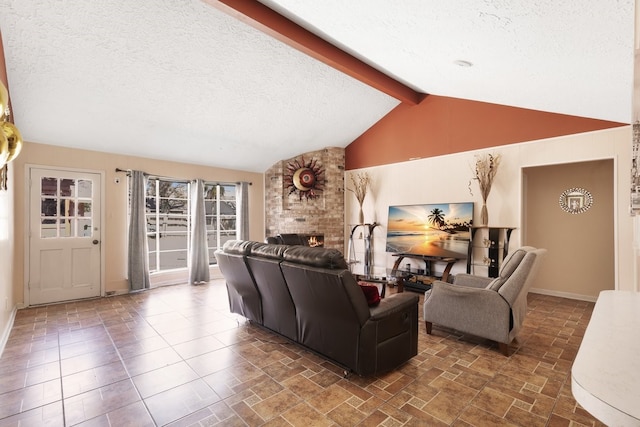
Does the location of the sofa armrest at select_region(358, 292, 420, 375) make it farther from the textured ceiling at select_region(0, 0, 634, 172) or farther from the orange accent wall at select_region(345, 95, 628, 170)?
the orange accent wall at select_region(345, 95, 628, 170)

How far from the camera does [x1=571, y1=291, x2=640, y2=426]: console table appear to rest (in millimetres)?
673

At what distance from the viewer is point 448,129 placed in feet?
18.5

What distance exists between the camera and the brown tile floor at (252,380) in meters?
2.14

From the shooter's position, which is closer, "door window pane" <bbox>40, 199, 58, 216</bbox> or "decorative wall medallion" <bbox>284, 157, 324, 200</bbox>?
"door window pane" <bbox>40, 199, 58, 216</bbox>

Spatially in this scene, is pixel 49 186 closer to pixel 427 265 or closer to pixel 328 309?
pixel 328 309

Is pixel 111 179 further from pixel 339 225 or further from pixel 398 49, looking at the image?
pixel 398 49

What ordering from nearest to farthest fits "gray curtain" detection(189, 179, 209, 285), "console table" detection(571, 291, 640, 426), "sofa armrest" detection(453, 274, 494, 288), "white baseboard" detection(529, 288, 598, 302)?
1. "console table" detection(571, 291, 640, 426)
2. "sofa armrest" detection(453, 274, 494, 288)
3. "white baseboard" detection(529, 288, 598, 302)
4. "gray curtain" detection(189, 179, 209, 285)

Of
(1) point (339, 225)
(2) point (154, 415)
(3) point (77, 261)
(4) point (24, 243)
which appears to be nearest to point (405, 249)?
(1) point (339, 225)

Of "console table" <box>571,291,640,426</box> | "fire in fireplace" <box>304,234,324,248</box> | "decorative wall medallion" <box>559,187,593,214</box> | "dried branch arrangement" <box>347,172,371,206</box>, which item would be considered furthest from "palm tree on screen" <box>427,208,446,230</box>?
"console table" <box>571,291,640,426</box>

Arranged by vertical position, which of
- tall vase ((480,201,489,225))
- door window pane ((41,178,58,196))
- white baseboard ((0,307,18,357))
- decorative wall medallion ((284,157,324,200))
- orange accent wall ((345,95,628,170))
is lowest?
white baseboard ((0,307,18,357))

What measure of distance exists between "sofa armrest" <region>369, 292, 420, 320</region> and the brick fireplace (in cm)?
414

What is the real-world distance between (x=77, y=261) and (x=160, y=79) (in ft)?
11.2

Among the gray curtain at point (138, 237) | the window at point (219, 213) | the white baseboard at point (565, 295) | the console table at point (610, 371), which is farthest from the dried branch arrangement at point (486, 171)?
the gray curtain at point (138, 237)

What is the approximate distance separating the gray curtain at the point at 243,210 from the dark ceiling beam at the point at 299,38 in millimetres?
3865
